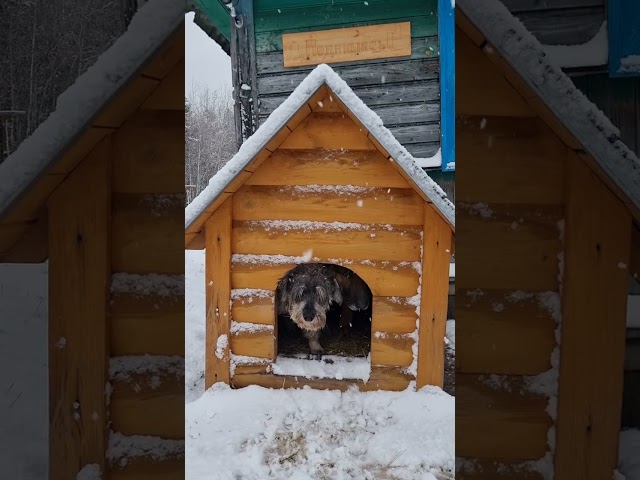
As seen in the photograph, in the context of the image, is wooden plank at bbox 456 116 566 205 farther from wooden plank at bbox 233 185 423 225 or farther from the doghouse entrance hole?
the doghouse entrance hole

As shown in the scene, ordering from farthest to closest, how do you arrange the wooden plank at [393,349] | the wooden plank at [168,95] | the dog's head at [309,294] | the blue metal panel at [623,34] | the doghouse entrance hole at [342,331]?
the doghouse entrance hole at [342,331] → the dog's head at [309,294] → the wooden plank at [393,349] → the blue metal panel at [623,34] → the wooden plank at [168,95]

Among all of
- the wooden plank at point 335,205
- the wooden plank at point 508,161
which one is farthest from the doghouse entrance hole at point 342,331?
the wooden plank at point 508,161

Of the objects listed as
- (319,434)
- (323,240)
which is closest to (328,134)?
(323,240)

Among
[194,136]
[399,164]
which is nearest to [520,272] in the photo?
[399,164]

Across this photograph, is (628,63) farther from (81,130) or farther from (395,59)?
(395,59)

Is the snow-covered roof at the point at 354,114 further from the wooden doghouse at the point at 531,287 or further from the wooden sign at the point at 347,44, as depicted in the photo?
the wooden sign at the point at 347,44

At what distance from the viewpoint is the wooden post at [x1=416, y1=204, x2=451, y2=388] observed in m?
3.44

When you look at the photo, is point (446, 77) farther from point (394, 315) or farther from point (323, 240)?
point (394, 315)

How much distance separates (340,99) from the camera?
3.11 m

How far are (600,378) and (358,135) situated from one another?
100 inches

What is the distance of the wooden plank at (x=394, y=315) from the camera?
3.62 m

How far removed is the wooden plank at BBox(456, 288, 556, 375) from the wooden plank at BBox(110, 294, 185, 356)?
71cm

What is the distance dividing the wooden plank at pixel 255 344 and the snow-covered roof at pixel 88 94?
2.93 meters

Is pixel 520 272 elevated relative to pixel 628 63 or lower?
lower
